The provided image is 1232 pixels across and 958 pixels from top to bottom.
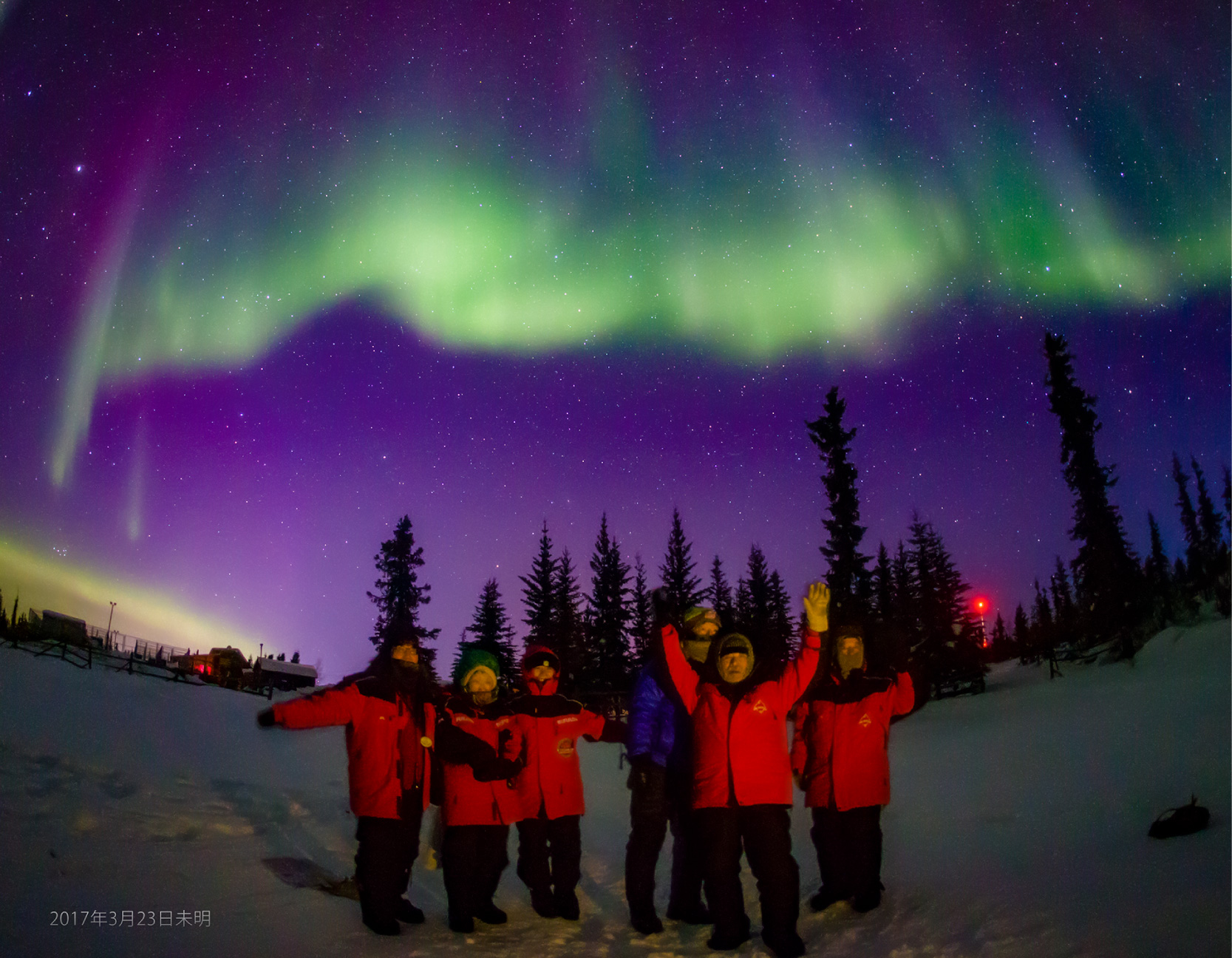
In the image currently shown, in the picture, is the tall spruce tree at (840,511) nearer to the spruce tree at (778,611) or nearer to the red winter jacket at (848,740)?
the spruce tree at (778,611)

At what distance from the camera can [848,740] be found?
17.9ft

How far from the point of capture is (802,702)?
5.72 metres

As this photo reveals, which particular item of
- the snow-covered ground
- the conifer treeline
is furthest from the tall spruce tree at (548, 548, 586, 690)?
the snow-covered ground

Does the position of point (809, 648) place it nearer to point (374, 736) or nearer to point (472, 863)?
point (472, 863)

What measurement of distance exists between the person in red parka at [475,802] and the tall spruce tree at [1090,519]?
29.0 m

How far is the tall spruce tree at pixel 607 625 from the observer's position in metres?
38.2

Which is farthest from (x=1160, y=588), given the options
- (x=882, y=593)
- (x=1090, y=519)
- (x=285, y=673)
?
(x=285, y=673)

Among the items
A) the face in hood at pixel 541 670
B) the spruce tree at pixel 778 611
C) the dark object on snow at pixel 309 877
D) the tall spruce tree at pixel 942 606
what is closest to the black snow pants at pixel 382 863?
the dark object on snow at pixel 309 877

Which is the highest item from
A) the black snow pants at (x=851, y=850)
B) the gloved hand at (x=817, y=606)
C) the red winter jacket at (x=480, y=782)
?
the gloved hand at (x=817, y=606)

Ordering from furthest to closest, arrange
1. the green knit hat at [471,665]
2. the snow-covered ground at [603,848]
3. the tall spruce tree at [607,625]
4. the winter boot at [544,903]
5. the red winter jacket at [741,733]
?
the tall spruce tree at [607,625], the green knit hat at [471,665], the winter boot at [544,903], the red winter jacket at [741,733], the snow-covered ground at [603,848]

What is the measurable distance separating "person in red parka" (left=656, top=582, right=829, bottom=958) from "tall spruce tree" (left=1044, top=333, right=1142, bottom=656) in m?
28.4

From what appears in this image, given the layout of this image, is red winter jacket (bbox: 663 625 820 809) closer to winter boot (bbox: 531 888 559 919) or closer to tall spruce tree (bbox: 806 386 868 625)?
winter boot (bbox: 531 888 559 919)

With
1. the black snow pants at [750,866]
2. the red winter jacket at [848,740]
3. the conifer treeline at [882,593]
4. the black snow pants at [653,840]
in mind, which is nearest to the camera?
the black snow pants at [750,866]

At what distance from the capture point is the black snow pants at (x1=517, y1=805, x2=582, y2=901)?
18.3 ft
